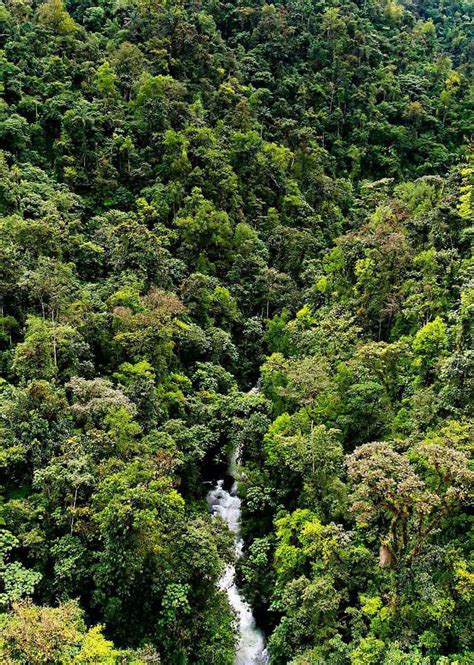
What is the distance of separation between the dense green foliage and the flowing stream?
703 millimetres

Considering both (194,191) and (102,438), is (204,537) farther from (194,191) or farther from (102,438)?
(194,191)

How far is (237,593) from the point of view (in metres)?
24.0

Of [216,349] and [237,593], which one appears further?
[216,349]

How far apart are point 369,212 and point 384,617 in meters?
29.0

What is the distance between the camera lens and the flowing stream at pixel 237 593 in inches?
853

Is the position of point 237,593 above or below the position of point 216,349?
below

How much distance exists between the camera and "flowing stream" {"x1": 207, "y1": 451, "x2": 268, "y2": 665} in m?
21.7

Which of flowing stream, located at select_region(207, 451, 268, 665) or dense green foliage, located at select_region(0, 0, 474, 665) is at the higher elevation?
dense green foliage, located at select_region(0, 0, 474, 665)

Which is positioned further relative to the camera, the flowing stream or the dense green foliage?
the flowing stream

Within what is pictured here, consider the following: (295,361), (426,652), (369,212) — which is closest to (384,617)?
(426,652)

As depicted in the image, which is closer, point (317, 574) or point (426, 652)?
point (426, 652)

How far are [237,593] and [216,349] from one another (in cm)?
1283

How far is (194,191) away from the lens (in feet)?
126

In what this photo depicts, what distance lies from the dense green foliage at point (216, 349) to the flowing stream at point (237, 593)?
703 mm
